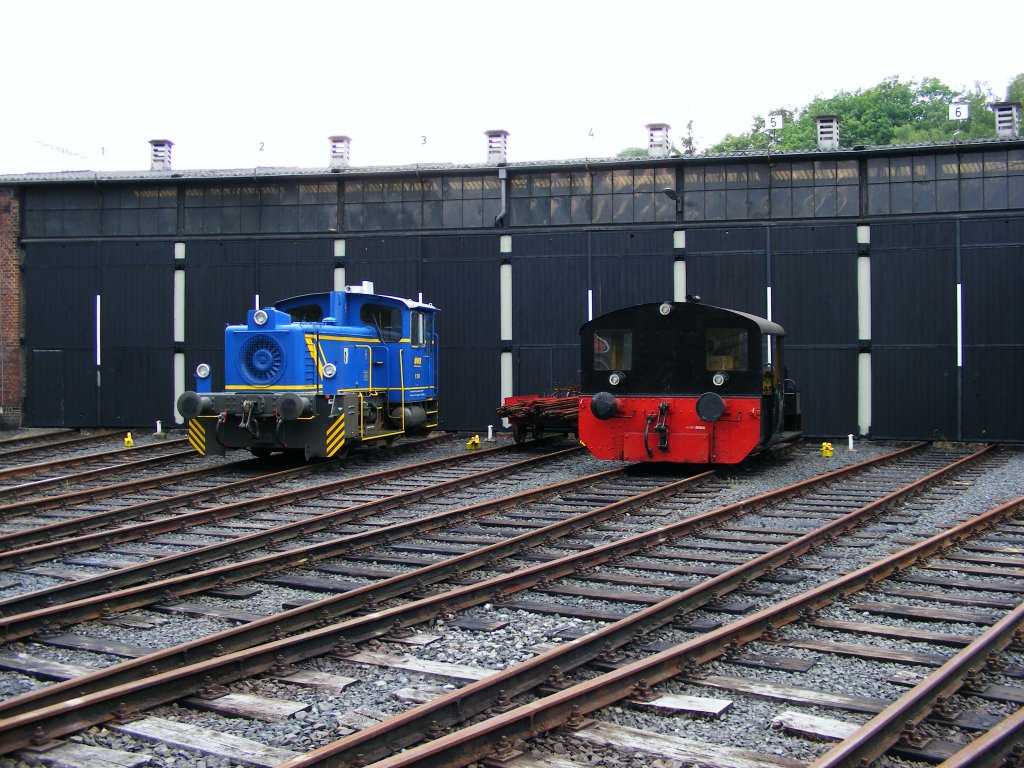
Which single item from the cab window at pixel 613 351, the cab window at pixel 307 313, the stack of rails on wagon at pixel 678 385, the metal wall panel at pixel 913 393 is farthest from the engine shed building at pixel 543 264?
the cab window at pixel 613 351

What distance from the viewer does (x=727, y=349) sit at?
12.9 meters

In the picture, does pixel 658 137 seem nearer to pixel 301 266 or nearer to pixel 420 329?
pixel 420 329

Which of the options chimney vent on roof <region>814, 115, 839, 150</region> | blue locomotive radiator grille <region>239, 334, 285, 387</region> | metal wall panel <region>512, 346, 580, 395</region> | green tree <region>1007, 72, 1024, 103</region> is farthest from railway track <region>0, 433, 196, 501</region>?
green tree <region>1007, 72, 1024, 103</region>

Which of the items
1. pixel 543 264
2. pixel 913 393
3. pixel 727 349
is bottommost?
pixel 913 393

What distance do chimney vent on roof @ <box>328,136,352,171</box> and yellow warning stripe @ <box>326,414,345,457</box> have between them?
33.1ft

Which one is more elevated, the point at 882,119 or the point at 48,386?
the point at 882,119

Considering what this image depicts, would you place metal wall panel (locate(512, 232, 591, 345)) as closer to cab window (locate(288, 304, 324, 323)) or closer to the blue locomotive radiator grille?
cab window (locate(288, 304, 324, 323))

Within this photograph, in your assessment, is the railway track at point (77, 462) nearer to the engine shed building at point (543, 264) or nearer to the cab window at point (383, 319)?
the engine shed building at point (543, 264)

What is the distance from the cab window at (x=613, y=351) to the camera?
44.3 ft

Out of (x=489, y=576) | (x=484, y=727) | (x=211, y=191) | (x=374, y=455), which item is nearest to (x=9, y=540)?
(x=489, y=576)

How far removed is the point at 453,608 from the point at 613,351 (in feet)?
25.1

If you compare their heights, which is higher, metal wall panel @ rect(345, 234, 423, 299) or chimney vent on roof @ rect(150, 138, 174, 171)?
chimney vent on roof @ rect(150, 138, 174, 171)

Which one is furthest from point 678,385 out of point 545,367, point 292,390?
point 545,367

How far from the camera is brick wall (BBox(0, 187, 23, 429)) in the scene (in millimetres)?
21562
